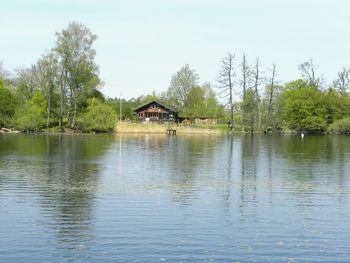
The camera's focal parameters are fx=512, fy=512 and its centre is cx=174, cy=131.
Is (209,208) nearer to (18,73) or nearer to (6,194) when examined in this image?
(6,194)

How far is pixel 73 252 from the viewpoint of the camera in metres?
14.1

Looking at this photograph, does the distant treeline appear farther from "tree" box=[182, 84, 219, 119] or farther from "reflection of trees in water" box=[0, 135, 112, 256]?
"reflection of trees in water" box=[0, 135, 112, 256]

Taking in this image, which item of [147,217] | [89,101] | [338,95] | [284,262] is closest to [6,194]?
[147,217]

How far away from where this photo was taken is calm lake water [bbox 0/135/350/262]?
46.9 ft

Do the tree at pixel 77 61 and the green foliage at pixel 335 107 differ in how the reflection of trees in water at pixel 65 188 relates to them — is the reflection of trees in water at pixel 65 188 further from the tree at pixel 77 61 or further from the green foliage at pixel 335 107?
the green foliage at pixel 335 107

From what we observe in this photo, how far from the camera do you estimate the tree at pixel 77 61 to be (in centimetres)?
9831

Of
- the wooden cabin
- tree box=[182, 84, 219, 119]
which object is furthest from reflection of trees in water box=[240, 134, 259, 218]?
the wooden cabin

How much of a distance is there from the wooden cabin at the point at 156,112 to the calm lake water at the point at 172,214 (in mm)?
101338

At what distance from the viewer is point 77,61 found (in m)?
99.2

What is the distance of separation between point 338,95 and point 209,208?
111 metres

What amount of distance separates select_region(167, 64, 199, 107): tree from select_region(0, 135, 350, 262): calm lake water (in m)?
112

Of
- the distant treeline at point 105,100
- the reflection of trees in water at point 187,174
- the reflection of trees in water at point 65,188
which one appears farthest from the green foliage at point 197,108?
the reflection of trees in water at point 65,188

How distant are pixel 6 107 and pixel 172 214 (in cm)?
8781

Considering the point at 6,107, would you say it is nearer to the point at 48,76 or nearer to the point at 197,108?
the point at 48,76
